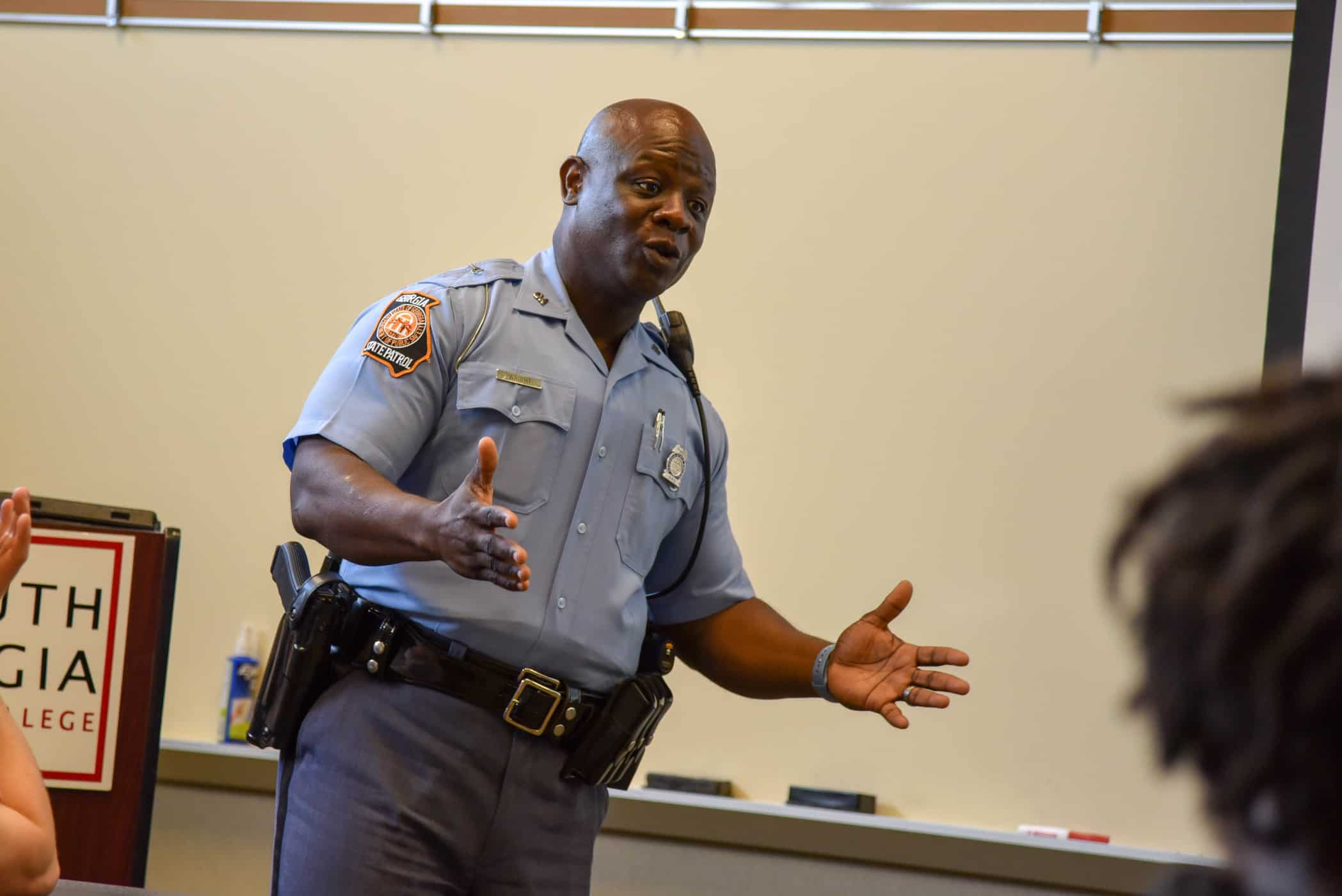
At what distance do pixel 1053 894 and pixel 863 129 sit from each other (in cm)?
160

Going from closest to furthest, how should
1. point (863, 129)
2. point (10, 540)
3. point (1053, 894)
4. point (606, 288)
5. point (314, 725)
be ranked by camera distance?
1. point (10, 540)
2. point (314, 725)
3. point (606, 288)
4. point (1053, 894)
5. point (863, 129)

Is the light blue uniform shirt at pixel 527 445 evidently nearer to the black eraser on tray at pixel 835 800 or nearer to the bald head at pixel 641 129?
the bald head at pixel 641 129

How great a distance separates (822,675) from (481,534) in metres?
0.66

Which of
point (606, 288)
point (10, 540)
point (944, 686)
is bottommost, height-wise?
point (944, 686)

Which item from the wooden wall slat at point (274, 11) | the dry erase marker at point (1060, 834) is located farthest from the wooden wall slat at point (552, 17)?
the dry erase marker at point (1060, 834)

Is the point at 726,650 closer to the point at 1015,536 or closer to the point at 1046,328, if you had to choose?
the point at 1015,536

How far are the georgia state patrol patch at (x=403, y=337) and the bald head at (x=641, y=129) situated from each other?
35 centimetres

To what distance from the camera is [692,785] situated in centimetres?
288

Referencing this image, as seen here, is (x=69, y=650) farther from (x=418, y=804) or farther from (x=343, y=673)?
(x=418, y=804)

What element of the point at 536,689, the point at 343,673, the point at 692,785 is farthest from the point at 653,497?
the point at 692,785

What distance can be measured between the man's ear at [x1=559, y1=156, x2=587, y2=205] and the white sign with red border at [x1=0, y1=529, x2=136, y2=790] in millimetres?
1025

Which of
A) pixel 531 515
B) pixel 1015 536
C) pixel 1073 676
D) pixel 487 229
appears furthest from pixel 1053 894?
pixel 487 229

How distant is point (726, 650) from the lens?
1.95 meters

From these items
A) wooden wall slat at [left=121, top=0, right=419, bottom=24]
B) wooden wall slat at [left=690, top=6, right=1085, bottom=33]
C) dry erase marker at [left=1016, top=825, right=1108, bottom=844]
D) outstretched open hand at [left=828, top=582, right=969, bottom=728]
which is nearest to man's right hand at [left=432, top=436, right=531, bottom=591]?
outstretched open hand at [left=828, top=582, right=969, bottom=728]
